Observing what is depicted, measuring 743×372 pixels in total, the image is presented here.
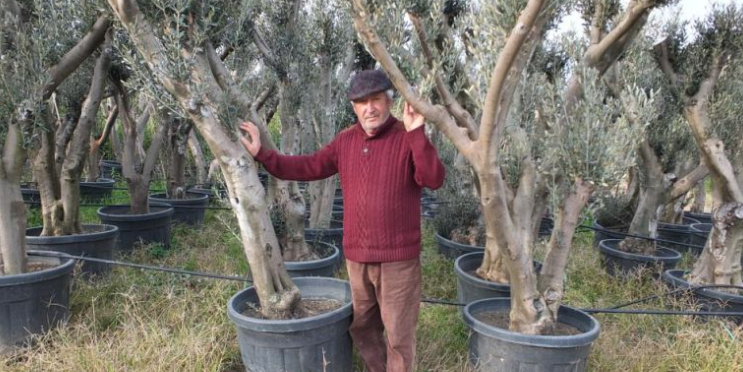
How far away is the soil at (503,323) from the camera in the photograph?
9.91ft

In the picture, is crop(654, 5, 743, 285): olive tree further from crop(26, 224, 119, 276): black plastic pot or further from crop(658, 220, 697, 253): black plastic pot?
crop(26, 224, 119, 276): black plastic pot

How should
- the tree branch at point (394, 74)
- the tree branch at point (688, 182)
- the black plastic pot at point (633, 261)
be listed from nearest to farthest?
the tree branch at point (394, 74), the black plastic pot at point (633, 261), the tree branch at point (688, 182)

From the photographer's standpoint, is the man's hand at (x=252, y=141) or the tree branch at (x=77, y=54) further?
the tree branch at (x=77, y=54)

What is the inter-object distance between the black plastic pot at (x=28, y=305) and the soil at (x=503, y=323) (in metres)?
2.95

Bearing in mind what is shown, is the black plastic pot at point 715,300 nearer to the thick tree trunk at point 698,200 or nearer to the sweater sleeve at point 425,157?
the sweater sleeve at point 425,157

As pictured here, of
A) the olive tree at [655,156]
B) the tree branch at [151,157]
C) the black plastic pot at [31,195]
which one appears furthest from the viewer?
the black plastic pot at [31,195]

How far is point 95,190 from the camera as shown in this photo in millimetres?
8406

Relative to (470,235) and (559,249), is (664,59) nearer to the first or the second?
(470,235)

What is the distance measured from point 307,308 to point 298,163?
0.97 m

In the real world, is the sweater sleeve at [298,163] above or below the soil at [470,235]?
above

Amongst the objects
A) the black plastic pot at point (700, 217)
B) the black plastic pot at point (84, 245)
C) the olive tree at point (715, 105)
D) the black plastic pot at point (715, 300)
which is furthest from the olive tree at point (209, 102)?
the black plastic pot at point (700, 217)

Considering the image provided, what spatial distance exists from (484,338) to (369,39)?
1833mm

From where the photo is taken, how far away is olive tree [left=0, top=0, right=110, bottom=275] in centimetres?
333

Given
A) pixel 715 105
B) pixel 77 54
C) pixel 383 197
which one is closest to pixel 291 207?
pixel 383 197
